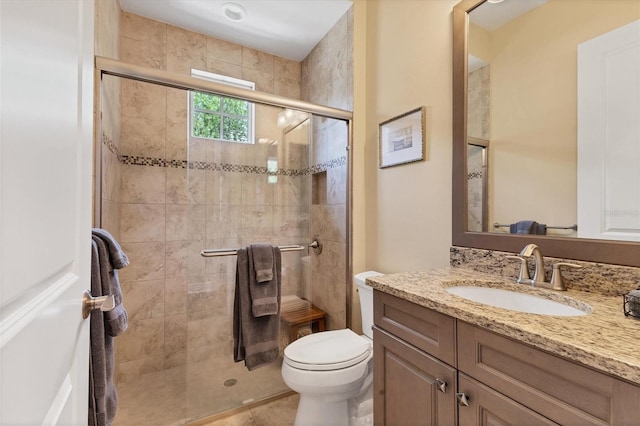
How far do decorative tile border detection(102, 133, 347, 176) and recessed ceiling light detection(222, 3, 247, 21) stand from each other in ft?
3.79

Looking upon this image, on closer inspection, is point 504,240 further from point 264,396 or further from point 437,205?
point 264,396

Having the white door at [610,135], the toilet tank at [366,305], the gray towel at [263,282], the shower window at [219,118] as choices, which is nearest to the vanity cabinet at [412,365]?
the toilet tank at [366,305]

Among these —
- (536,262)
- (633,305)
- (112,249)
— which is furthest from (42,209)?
(536,262)

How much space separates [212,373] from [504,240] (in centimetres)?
174

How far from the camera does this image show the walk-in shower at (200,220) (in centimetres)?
165

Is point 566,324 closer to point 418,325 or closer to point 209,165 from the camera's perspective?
point 418,325

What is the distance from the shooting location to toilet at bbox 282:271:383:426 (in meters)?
1.30

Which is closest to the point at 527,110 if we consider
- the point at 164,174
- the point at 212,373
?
the point at 212,373

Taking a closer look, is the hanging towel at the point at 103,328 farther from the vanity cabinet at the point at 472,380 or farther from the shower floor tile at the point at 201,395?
the vanity cabinet at the point at 472,380

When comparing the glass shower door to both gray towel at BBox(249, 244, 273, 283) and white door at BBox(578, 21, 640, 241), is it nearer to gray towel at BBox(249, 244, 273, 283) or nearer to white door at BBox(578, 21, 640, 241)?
gray towel at BBox(249, 244, 273, 283)

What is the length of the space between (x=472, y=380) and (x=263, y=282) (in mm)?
1189

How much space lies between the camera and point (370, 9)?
6.49ft

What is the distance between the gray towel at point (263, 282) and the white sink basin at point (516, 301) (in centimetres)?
101

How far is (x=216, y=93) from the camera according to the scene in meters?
1.59
